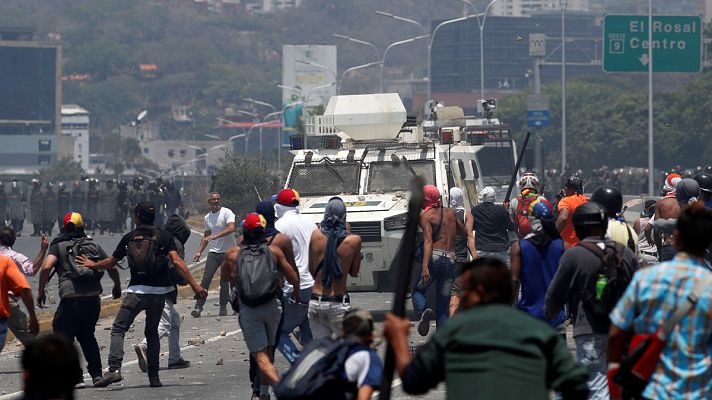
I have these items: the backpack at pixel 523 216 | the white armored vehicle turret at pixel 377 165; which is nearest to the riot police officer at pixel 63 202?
the white armored vehicle turret at pixel 377 165

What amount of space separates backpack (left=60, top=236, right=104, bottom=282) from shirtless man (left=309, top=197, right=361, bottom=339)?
2.16 metres

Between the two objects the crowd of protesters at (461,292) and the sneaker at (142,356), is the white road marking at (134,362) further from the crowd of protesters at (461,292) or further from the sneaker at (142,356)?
the crowd of protesters at (461,292)

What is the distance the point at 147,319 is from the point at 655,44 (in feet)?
134

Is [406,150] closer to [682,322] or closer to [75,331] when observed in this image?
[75,331]

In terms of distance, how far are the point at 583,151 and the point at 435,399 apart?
114 metres

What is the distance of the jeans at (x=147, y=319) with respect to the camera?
42.7 ft

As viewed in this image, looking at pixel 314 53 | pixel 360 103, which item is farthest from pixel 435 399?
pixel 314 53

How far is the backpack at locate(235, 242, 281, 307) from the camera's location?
36.0 ft

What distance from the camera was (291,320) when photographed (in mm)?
11914

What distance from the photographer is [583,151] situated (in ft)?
409

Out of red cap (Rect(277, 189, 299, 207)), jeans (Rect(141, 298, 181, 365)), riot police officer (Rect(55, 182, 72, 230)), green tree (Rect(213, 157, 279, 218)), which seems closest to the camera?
red cap (Rect(277, 189, 299, 207))

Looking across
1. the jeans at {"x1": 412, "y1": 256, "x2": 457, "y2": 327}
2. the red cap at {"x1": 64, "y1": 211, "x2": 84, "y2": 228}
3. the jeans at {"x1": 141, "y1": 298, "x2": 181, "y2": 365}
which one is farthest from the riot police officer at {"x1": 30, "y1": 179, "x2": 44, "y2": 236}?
the red cap at {"x1": 64, "y1": 211, "x2": 84, "y2": 228}

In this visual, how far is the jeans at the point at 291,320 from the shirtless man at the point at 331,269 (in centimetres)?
22

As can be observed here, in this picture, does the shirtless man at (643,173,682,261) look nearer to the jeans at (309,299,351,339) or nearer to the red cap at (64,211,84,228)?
the jeans at (309,299,351,339)
